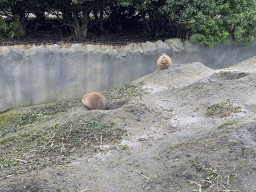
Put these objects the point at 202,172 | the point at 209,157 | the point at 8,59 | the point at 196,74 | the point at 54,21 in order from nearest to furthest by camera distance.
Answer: the point at 202,172 → the point at 209,157 → the point at 8,59 → the point at 196,74 → the point at 54,21

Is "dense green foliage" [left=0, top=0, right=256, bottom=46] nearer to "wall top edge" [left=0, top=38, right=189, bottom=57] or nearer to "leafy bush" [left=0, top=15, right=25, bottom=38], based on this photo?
"leafy bush" [left=0, top=15, right=25, bottom=38]

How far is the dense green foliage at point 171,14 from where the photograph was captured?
10378mm

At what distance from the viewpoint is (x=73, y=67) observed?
31.6ft

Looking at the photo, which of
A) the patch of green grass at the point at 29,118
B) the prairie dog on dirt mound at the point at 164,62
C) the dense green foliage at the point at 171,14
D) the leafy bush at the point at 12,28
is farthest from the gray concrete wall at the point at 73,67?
the leafy bush at the point at 12,28

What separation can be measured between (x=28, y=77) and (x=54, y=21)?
5.05 meters

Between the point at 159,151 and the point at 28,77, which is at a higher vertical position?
the point at 28,77

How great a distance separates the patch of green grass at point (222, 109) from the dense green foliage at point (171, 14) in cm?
505

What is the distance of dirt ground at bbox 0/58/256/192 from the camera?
12.6ft

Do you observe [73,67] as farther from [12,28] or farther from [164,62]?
[164,62]

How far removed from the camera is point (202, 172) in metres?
3.80

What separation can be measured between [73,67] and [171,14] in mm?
4446

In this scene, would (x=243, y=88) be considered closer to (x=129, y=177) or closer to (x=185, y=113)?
(x=185, y=113)

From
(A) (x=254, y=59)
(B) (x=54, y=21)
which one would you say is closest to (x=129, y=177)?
(A) (x=254, y=59)

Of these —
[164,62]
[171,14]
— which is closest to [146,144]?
[164,62]
